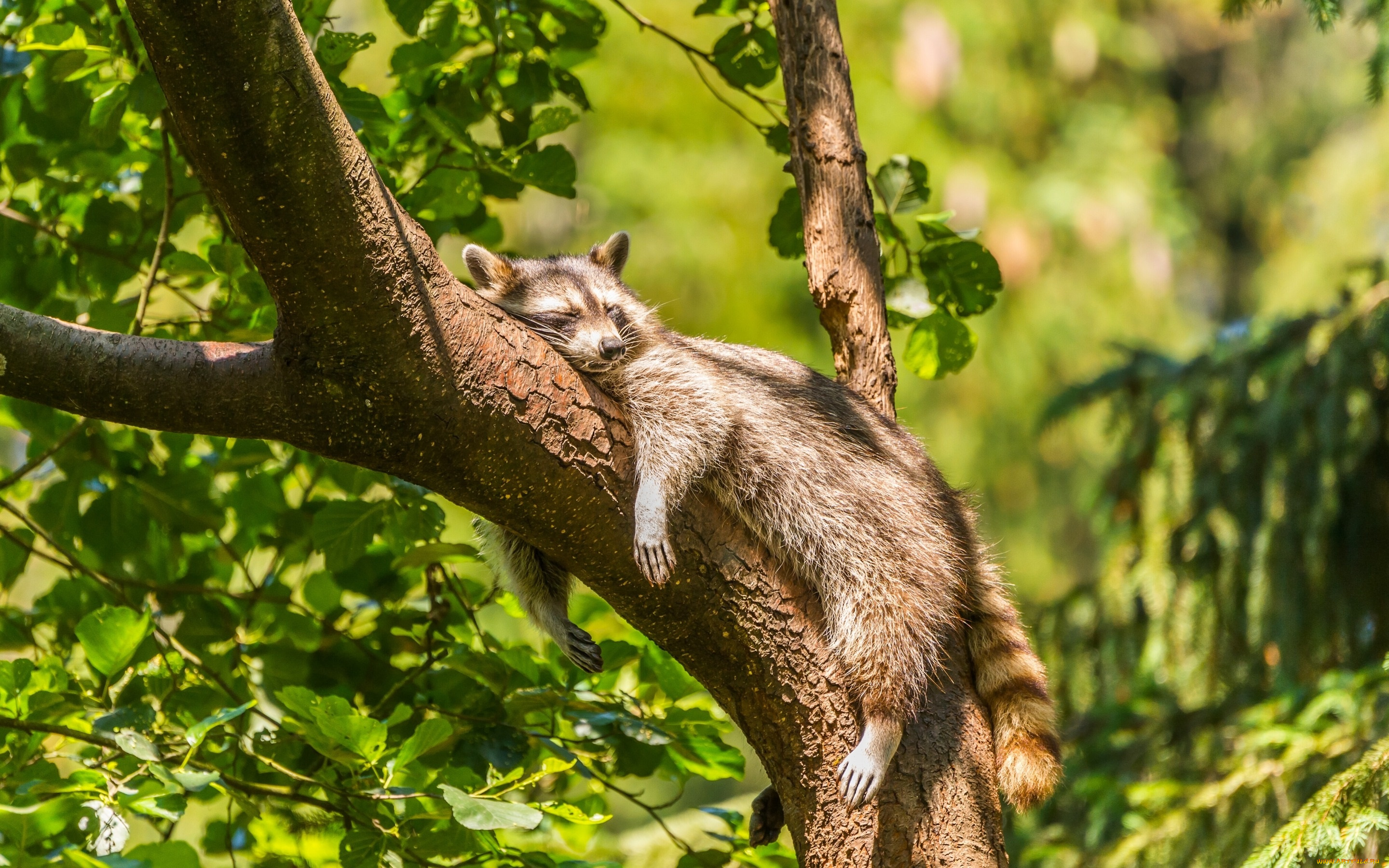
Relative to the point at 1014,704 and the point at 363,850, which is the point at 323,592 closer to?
the point at 363,850

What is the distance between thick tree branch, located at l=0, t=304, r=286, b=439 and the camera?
196 centimetres

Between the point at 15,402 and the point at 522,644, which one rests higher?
the point at 15,402

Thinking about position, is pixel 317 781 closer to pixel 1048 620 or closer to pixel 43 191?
pixel 43 191

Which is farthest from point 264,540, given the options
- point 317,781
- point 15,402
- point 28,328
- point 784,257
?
point 784,257

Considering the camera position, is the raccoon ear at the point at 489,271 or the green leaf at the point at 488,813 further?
the raccoon ear at the point at 489,271

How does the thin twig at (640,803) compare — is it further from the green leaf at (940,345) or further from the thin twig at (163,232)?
the thin twig at (163,232)

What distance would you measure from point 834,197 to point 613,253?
Result: 1126mm

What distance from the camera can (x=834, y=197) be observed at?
3021 millimetres

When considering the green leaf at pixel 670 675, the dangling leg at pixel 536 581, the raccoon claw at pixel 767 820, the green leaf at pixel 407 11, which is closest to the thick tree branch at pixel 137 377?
the dangling leg at pixel 536 581

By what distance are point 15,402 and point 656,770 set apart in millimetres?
1844

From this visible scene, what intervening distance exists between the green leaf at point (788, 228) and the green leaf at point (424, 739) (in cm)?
180

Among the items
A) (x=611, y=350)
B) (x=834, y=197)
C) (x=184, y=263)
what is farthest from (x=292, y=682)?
(x=834, y=197)

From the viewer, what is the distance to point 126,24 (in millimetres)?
2664

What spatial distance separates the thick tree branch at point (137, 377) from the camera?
1960 millimetres
